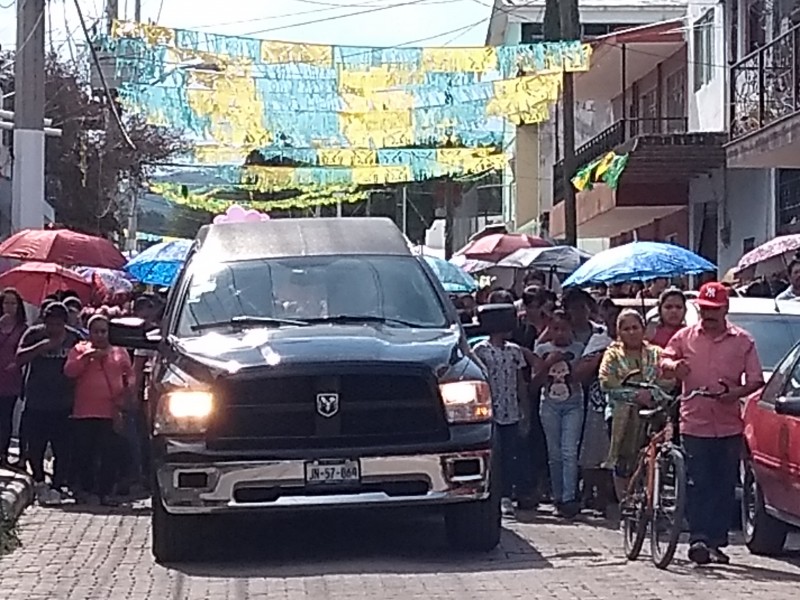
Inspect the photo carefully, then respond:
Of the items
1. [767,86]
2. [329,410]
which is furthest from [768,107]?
[329,410]

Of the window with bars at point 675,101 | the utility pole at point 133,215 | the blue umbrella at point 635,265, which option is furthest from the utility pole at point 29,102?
the utility pole at point 133,215

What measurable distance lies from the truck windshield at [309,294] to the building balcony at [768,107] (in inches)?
326

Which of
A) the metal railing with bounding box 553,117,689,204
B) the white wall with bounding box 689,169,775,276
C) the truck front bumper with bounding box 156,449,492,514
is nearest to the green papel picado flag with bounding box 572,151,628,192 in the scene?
the white wall with bounding box 689,169,775,276

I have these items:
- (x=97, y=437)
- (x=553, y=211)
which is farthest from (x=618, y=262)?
(x=553, y=211)

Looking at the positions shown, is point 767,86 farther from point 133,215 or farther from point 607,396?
point 133,215

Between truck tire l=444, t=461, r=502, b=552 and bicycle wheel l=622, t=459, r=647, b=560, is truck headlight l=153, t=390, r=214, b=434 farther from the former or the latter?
bicycle wheel l=622, t=459, r=647, b=560

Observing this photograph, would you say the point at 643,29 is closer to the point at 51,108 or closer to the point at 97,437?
the point at 51,108

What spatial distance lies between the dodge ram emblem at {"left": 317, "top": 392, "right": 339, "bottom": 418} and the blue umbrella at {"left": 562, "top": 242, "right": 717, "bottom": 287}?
7.52 meters

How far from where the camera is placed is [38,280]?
19156 millimetres

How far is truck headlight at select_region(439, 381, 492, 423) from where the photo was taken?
10664 mm

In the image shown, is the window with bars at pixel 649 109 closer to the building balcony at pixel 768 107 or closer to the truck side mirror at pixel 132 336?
the building balcony at pixel 768 107

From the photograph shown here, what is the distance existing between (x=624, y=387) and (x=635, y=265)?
221 inches

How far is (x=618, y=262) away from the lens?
17828 millimetres

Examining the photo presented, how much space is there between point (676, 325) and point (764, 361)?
94cm
